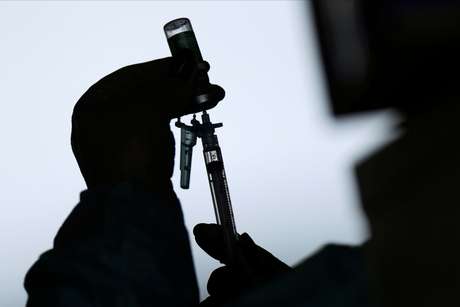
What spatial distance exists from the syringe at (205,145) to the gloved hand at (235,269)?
0.15ft

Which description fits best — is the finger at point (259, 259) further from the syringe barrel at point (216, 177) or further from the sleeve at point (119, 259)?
the sleeve at point (119, 259)

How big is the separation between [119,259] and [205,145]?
64 cm

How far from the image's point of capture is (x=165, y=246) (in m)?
0.82

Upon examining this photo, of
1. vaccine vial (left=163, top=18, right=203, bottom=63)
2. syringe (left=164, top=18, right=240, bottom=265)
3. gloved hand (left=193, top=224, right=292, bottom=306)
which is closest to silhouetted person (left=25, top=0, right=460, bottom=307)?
gloved hand (left=193, top=224, right=292, bottom=306)

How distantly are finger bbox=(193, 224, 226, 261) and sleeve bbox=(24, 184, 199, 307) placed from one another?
14.6 inches

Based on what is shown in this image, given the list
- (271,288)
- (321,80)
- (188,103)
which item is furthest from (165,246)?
(188,103)

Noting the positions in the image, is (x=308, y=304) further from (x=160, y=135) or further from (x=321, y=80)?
(x=160, y=135)

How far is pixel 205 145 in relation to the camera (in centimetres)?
138

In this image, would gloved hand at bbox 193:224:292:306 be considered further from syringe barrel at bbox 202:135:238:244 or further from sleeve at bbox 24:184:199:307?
sleeve at bbox 24:184:199:307

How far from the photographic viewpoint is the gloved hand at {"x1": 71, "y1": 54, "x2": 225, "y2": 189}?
103 cm

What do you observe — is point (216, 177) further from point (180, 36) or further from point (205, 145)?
point (180, 36)

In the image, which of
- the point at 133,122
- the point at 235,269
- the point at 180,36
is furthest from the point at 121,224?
the point at 180,36

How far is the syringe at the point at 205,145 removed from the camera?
1.33m

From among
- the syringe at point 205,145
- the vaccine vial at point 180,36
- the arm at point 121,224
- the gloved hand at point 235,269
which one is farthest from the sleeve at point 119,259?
the vaccine vial at point 180,36
